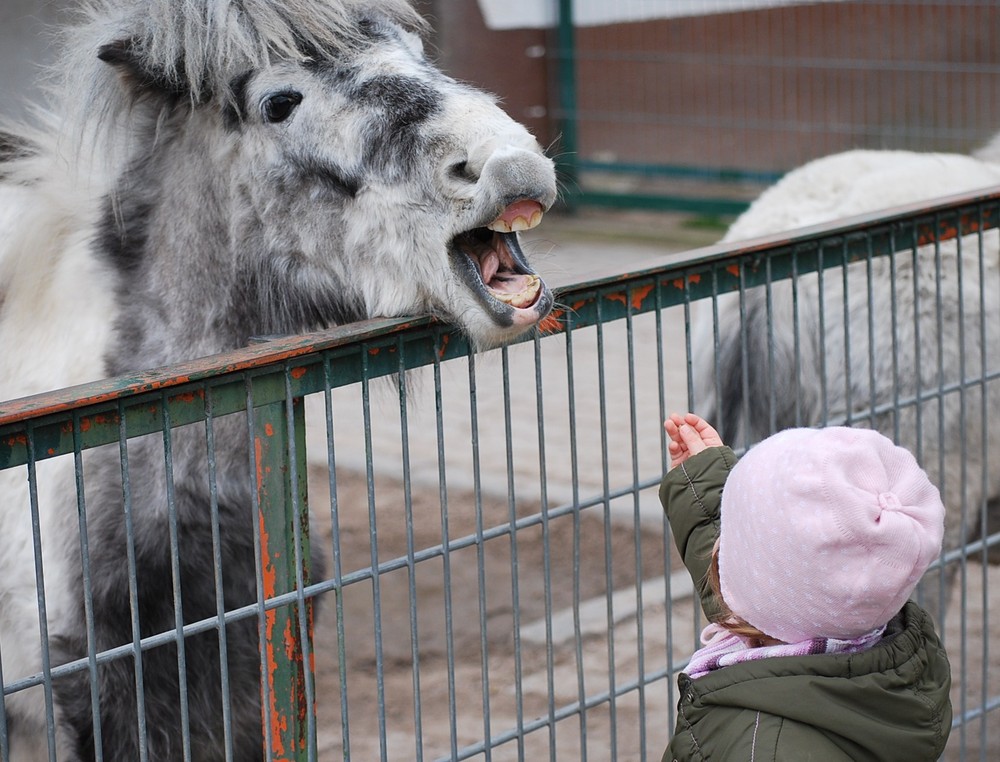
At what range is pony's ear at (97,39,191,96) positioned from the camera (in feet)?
8.70

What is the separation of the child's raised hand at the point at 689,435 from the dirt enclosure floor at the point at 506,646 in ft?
3.67

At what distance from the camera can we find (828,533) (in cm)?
159

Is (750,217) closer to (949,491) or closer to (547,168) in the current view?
(949,491)

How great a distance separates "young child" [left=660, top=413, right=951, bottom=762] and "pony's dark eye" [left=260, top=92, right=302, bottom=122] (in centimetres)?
128

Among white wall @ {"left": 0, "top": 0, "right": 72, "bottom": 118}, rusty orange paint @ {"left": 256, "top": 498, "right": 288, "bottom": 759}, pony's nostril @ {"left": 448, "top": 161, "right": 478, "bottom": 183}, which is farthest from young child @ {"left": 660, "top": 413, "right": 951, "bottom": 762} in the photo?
white wall @ {"left": 0, "top": 0, "right": 72, "bottom": 118}

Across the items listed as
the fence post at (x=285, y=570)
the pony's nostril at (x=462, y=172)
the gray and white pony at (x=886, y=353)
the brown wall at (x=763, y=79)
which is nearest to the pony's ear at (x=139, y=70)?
the pony's nostril at (x=462, y=172)

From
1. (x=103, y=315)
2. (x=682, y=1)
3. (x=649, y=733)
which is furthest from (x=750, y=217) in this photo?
(x=682, y=1)

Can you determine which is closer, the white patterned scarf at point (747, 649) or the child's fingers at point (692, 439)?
the white patterned scarf at point (747, 649)

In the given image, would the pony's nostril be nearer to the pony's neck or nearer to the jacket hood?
the pony's neck

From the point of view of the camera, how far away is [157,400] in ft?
5.72

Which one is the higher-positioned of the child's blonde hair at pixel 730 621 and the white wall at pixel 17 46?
the white wall at pixel 17 46

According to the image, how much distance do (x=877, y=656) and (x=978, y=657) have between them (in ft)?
9.02

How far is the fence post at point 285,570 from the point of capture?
6.15 feet

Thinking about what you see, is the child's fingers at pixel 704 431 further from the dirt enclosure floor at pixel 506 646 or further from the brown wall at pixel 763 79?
the brown wall at pixel 763 79
